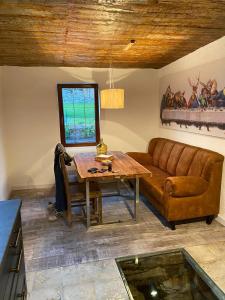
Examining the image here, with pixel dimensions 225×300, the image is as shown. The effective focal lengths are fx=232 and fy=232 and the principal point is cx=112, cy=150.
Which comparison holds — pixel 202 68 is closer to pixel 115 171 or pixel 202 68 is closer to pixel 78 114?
pixel 115 171

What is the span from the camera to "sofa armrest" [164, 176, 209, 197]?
109 inches

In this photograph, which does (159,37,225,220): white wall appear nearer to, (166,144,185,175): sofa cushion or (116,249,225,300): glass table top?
(166,144,185,175): sofa cushion

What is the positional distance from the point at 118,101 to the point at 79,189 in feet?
4.61

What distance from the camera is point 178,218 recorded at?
2881 mm

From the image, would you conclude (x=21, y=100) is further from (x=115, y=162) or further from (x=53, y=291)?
(x=53, y=291)

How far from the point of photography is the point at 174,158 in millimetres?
3742

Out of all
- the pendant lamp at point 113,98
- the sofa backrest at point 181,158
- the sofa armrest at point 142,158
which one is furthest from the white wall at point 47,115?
the pendant lamp at point 113,98

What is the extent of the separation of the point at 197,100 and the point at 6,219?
120 inches

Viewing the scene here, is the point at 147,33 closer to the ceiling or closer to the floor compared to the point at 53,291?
closer to the ceiling

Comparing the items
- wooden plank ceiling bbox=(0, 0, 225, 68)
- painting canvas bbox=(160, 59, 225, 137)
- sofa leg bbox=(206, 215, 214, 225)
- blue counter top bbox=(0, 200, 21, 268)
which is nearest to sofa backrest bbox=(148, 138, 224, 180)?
painting canvas bbox=(160, 59, 225, 137)

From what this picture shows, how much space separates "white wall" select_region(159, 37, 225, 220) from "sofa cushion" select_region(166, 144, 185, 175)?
0.19 meters

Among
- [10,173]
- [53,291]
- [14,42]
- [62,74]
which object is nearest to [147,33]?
[14,42]

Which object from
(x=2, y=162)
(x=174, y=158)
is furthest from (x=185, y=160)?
(x=2, y=162)

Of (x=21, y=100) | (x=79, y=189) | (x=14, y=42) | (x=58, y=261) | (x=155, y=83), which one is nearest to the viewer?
(x=58, y=261)
